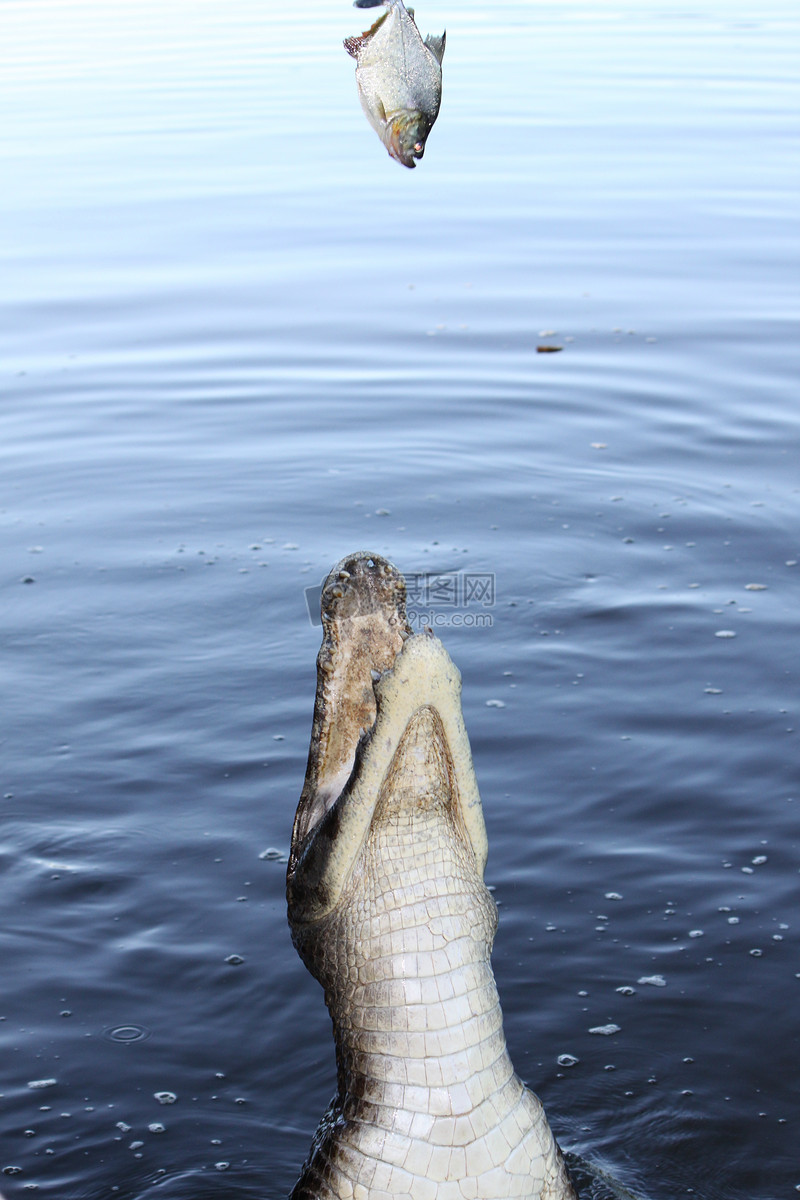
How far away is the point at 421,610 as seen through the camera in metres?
7.47

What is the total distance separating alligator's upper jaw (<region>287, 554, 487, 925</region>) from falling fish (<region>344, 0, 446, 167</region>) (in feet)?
4.94

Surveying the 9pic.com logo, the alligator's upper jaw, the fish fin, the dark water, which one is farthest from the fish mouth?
the 9pic.com logo

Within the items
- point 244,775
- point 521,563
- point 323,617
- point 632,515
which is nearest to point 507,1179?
point 323,617

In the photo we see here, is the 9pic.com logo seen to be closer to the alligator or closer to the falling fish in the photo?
the falling fish

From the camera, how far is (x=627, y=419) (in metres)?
10.0

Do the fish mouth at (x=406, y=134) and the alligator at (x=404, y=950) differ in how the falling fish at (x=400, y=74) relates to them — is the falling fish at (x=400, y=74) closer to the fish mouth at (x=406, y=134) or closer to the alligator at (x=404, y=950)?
the fish mouth at (x=406, y=134)

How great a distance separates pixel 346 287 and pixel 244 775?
7.84 m

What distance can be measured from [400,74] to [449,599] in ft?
13.4

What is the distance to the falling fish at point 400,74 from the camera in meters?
3.73

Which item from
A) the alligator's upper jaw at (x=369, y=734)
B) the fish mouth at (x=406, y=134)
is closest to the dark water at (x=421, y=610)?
the alligator's upper jaw at (x=369, y=734)

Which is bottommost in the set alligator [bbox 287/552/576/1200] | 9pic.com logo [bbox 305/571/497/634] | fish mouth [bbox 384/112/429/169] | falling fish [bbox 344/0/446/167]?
alligator [bbox 287/552/576/1200]

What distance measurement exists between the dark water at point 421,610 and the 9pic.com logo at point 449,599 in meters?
0.03

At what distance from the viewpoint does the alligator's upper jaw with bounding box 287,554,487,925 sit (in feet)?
9.21

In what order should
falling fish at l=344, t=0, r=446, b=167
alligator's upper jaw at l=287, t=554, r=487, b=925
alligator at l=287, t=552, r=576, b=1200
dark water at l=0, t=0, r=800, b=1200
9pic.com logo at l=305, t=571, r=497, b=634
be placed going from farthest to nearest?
1. 9pic.com logo at l=305, t=571, r=497, b=634
2. dark water at l=0, t=0, r=800, b=1200
3. falling fish at l=344, t=0, r=446, b=167
4. alligator at l=287, t=552, r=576, b=1200
5. alligator's upper jaw at l=287, t=554, r=487, b=925
